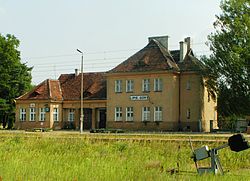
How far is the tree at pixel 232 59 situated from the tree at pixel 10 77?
26569 mm

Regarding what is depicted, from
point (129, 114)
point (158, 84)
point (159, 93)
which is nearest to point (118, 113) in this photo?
point (129, 114)

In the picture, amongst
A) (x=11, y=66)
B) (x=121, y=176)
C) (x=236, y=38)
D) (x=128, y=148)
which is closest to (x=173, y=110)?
(x=236, y=38)

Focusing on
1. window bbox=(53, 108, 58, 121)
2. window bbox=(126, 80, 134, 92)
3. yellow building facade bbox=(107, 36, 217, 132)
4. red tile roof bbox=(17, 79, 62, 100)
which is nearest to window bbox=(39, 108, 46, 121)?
window bbox=(53, 108, 58, 121)

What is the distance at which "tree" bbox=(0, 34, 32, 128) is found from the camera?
61.0 m

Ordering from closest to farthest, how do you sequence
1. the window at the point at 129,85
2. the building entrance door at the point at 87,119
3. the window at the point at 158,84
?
the window at the point at 158,84, the window at the point at 129,85, the building entrance door at the point at 87,119

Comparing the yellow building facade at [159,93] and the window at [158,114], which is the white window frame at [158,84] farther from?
the window at [158,114]

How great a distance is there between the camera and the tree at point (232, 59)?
44719 millimetres

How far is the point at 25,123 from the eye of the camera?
58.2 m

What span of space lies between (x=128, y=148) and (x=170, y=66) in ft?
98.3

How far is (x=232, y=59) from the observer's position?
44906 mm

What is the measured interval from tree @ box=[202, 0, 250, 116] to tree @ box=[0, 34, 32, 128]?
1046 inches

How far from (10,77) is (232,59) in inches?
1190

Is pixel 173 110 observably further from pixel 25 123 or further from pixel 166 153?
pixel 166 153

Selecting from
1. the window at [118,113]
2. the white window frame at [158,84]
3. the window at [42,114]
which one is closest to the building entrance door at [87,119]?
the window at [118,113]
